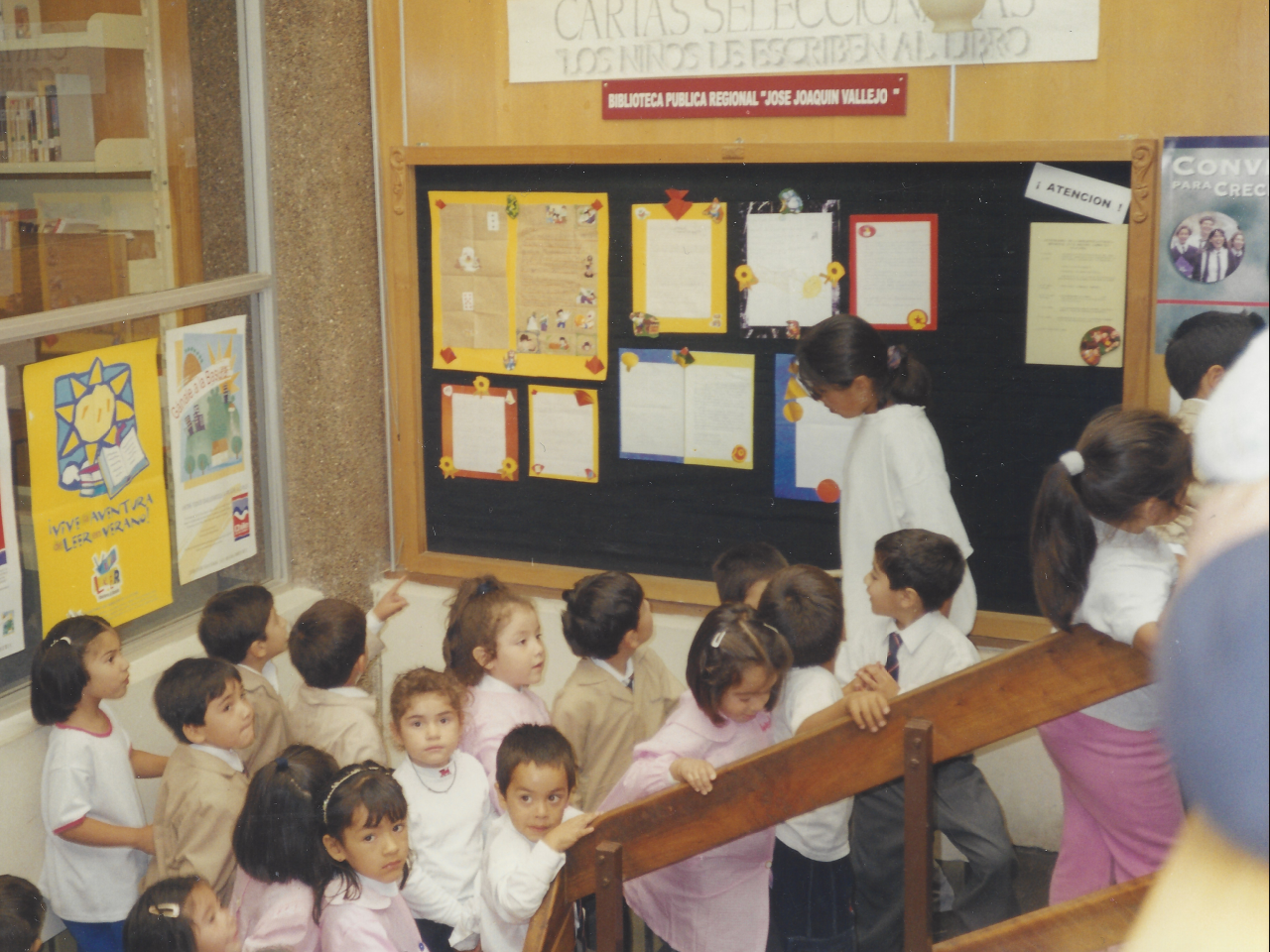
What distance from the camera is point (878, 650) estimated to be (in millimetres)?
2859

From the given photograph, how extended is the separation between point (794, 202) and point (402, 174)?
1.30 metres

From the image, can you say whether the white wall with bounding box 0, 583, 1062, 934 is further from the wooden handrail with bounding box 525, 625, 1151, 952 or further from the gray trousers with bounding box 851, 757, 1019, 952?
the wooden handrail with bounding box 525, 625, 1151, 952

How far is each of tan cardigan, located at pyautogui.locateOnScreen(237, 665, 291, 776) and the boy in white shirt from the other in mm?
848

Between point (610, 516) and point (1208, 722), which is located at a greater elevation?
point (1208, 722)

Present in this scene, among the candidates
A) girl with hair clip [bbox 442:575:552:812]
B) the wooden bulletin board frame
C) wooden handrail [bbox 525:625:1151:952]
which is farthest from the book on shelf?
wooden handrail [bbox 525:625:1151:952]

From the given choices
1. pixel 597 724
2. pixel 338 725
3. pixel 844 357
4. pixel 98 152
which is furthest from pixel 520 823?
pixel 98 152

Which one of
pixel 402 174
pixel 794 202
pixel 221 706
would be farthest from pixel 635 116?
pixel 221 706

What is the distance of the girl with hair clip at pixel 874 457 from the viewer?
9.57ft

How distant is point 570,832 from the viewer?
215cm

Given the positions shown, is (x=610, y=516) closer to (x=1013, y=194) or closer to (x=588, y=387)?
(x=588, y=387)

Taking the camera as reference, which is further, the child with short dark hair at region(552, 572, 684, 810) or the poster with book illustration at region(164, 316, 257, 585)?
the poster with book illustration at region(164, 316, 257, 585)

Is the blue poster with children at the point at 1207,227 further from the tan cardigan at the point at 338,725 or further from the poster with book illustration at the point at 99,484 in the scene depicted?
the poster with book illustration at the point at 99,484

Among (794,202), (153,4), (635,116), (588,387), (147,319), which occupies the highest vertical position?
(153,4)

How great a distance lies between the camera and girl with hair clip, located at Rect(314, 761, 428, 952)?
232 centimetres
